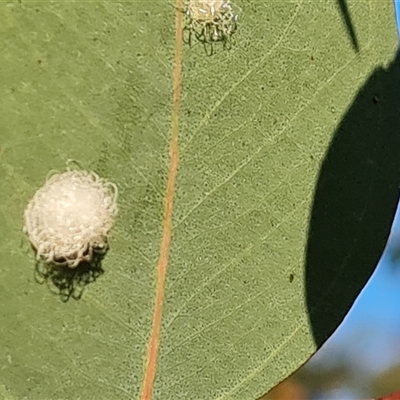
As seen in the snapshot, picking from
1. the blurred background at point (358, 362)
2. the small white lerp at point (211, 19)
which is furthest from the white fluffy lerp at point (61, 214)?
the blurred background at point (358, 362)

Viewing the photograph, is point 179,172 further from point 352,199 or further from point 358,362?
point 358,362

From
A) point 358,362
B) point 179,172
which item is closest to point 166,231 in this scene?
point 179,172

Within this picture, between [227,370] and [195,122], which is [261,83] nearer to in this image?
[195,122]

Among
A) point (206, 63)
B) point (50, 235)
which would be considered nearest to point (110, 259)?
point (50, 235)

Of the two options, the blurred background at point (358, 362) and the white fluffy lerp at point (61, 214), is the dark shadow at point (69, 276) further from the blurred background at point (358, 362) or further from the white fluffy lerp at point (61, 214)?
the blurred background at point (358, 362)

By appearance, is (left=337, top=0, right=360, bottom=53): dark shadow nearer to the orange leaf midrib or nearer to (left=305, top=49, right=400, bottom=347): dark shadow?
(left=305, top=49, right=400, bottom=347): dark shadow

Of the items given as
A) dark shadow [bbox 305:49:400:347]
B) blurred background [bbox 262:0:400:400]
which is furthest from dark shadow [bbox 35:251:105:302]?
blurred background [bbox 262:0:400:400]
